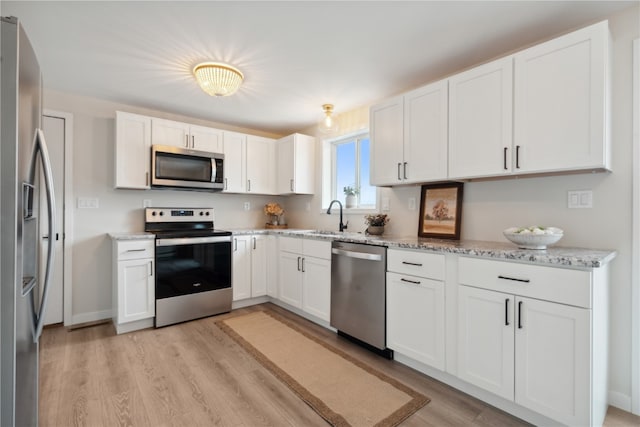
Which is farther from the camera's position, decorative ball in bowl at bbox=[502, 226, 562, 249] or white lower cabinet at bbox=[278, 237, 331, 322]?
white lower cabinet at bbox=[278, 237, 331, 322]

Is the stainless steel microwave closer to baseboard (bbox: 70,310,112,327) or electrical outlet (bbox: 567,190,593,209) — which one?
baseboard (bbox: 70,310,112,327)

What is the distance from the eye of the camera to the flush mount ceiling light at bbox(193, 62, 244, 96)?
243cm

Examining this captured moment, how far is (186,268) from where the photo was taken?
10.3 ft

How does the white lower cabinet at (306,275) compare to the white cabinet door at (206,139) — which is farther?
the white cabinet door at (206,139)

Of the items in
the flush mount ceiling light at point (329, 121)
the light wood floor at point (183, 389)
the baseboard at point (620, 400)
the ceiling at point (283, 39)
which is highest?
the ceiling at point (283, 39)

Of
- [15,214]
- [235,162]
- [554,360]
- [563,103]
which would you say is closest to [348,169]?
[235,162]

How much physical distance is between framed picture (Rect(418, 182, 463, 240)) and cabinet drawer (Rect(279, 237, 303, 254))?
4.10ft

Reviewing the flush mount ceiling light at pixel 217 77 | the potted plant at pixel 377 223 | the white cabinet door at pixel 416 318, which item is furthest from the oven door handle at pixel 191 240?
the white cabinet door at pixel 416 318

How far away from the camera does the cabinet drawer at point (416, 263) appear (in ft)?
6.59

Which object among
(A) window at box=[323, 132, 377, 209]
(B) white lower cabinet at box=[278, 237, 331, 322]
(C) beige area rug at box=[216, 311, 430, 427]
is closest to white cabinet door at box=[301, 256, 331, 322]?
(B) white lower cabinet at box=[278, 237, 331, 322]

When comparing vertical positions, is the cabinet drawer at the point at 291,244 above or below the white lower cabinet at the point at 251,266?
above

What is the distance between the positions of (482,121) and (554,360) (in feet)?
4.87

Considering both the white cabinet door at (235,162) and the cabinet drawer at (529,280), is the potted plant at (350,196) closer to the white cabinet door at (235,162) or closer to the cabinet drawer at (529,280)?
the white cabinet door at (235,162)

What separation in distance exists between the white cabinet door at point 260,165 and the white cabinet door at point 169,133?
2.59 feet
